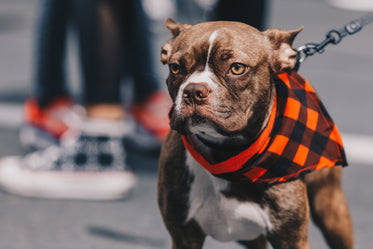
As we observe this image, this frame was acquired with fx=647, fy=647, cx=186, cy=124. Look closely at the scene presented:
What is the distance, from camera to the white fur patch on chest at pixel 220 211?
6.73 ft

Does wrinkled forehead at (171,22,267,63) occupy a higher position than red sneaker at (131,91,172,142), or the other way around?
Answer: wrinkled forehead at (171,22,267,63)

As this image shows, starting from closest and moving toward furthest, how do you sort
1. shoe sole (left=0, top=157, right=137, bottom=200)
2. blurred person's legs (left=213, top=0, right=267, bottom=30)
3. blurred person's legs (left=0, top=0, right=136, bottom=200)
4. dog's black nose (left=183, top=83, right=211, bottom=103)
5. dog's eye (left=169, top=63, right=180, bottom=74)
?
dog's black nose (left=183, top=83, right=211, bottom=103) → dog's eye (left=169, top=63, right=180, bottom=74) → blurred person's legs (left=213, top=0, right=267, bottom=30) → blurred person's legs (left=0, top=0, right=136, bottom=200) → shoe sole (left=0, top=157, right=137, bottom=200)

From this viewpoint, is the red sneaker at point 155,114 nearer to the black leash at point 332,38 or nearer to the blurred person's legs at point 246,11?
the blurred person's legs at point 246,11

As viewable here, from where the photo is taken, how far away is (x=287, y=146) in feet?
6.57

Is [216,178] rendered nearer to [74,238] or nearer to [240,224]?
[240,224]

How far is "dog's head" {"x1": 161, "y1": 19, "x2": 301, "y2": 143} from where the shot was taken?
1.82 meters

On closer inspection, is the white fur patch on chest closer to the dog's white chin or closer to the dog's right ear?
the dog's white chin

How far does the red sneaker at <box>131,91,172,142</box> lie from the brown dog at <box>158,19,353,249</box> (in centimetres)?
221

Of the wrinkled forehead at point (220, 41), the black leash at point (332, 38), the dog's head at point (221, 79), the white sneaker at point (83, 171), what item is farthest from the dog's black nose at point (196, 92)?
the white sneaker at point (83, 171)

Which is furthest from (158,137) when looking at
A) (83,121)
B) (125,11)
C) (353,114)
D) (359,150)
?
(353,114)

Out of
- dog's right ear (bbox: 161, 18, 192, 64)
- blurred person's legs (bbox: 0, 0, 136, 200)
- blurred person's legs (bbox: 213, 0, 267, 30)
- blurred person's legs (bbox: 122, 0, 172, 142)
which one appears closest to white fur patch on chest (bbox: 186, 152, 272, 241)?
dog's right ear (bbox: 161, 18, 192, 64)

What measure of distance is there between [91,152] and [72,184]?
0.23 meters

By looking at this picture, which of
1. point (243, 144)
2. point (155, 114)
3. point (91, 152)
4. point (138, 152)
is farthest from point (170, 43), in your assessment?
point (138, 152)

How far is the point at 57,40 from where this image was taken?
14.4 feet
